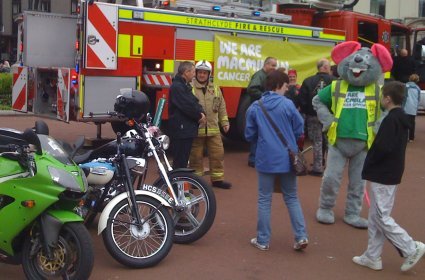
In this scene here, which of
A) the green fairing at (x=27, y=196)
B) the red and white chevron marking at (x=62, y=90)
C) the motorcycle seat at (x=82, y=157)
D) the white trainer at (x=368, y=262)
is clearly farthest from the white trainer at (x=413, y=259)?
the red and white chevron marking at (x=62, y=90)

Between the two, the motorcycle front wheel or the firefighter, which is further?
the firefighter

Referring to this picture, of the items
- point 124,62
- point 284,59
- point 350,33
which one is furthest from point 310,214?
point 350,33

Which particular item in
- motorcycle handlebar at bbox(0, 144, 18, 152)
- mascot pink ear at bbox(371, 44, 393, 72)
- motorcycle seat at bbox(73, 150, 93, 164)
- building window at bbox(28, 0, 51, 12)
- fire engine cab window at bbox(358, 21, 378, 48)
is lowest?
motorcycle seat at bbox(73, 150, 93, 164)

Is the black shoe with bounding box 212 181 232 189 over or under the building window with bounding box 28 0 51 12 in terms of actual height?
under

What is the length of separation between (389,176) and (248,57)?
6204 mm

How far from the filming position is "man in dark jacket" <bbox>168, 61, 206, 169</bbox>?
732 cm

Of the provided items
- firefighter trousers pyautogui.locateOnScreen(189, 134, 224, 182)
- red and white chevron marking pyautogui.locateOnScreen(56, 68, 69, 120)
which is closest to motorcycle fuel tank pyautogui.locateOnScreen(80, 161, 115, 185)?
firefighter trousers pyautogui.locateOnScreen(189, 134, 224, 182)

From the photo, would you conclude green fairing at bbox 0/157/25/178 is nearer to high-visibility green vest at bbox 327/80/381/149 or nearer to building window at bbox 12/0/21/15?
high-visibility green vest at bbox 327/80/381/149

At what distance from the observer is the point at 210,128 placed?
8188 mm

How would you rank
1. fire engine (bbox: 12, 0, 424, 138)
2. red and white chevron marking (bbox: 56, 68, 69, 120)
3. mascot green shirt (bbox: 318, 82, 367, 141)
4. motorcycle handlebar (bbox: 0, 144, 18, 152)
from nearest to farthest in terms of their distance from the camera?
1. motorcycle handlebar (bbox: 0, 144, 18, 152)
2. mascot green shirt (bbox: 318, 82, 367, 141)
3. fire engine (bbox: 12, 0, 424, 138)
4. red and white chevron marking (bbox: 56, 68, 69, 120)

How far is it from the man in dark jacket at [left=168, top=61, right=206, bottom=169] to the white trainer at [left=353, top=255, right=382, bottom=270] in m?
2.63

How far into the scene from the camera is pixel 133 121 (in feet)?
18.1

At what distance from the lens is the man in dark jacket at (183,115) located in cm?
732

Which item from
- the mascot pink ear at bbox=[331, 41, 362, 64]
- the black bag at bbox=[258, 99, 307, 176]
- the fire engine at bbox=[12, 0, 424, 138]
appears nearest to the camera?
the black bag at bbox=[258, 99, 307, 176]
